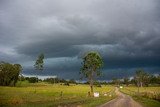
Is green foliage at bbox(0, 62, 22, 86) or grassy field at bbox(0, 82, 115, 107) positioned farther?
green foliage at bbox(0, 62, 22, 86)

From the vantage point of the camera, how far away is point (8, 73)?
405ft

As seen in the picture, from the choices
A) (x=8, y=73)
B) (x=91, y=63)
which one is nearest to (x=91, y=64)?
(x=91, y=63)

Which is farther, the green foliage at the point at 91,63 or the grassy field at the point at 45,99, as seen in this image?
the green foliage at the point at 91,63

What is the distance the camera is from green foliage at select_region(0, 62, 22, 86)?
123438mm

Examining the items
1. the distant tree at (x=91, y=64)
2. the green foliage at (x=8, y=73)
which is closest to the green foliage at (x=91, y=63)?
the distant tree at (x=91, y=64)

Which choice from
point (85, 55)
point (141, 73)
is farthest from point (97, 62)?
point (141, 73)

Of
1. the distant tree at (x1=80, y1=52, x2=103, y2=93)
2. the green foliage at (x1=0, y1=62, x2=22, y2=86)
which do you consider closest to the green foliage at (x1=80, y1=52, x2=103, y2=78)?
the distant tree at (x1=80, y1=52, x2=103, y2=93)

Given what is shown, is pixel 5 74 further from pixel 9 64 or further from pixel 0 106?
pixel 0 106

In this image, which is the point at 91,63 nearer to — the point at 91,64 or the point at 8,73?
the point at 91,64

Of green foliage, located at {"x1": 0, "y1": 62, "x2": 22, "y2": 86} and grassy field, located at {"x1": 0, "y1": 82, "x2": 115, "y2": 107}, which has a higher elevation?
green foliage, located at {"x1": 0, "y1": 62, "x2": 22, "y2": 86}

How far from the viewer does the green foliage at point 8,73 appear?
12344 cm

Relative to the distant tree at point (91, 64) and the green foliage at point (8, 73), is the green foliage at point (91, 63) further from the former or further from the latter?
the green foliage at point (8, 73)

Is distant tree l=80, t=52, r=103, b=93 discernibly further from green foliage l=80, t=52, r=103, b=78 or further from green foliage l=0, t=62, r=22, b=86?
green foliage l=0, t=62, r=22, b=86

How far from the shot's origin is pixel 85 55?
96812 mm
